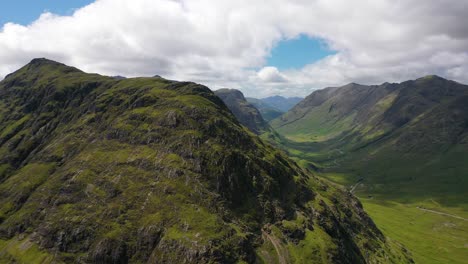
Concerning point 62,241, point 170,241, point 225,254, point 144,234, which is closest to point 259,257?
point 225,254

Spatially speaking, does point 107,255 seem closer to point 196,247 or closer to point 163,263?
point 163,263

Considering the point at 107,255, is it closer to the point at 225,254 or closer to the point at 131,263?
the point at 131,263

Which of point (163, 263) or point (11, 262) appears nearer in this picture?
point (163, 263)

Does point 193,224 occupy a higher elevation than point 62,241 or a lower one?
higher

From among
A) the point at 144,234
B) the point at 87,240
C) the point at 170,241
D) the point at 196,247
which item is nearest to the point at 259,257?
the point at 196,247

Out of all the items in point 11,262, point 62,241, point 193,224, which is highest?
point 193,224

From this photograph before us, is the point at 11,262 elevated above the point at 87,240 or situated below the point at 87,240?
below

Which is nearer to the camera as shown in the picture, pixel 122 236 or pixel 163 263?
pixel 163 263
